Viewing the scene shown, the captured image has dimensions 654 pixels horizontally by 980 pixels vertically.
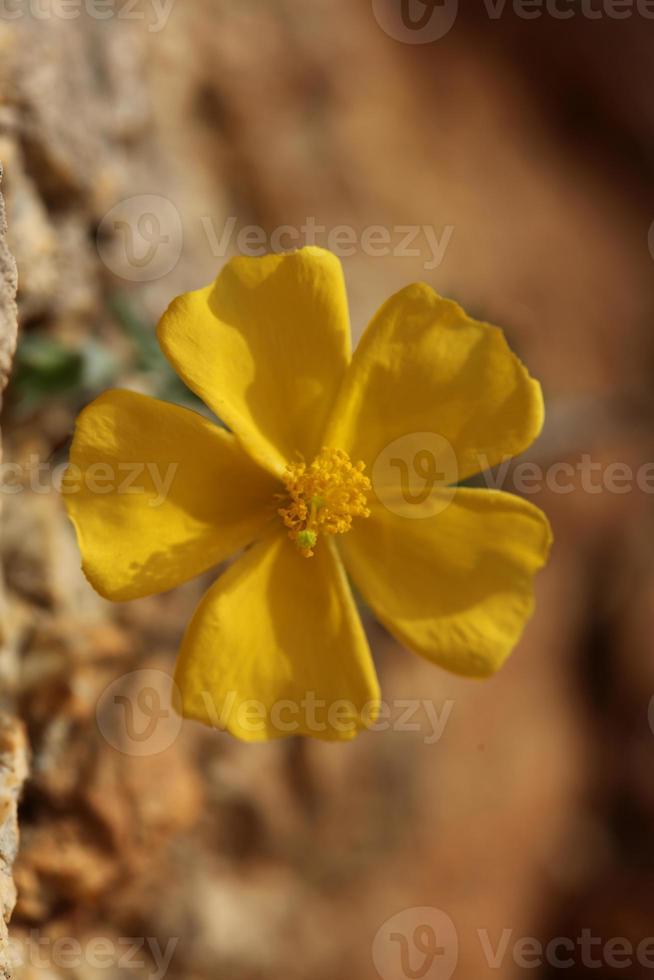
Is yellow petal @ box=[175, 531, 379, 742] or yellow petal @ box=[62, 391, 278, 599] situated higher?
yellow petal @ box=[62, 391, 278, 599]

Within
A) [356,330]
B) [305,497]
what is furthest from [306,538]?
[356,330]

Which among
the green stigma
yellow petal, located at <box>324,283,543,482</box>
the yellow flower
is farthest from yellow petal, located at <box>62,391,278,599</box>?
yellow petal, located at <box>324,283,543,482</box>

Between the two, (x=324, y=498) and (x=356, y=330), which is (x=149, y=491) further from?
(x=356, y=330)

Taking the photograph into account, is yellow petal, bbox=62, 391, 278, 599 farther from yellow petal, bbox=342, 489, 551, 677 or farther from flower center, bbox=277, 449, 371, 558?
yellow petal, bbox=342, 489, 551, 677

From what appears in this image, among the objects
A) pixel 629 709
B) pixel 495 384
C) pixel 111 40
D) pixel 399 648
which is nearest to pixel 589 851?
pixel 629 709

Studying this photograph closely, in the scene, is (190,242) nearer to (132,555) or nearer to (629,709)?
(132,555)

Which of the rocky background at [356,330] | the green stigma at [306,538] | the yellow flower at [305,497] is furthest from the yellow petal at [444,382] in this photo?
the rocky background at [356,330]

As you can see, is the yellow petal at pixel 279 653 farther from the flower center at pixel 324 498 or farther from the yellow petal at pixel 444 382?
the yellow petal at pixel 444 382
